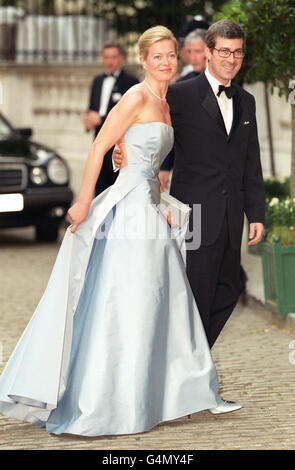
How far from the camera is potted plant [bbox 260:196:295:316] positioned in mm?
8344

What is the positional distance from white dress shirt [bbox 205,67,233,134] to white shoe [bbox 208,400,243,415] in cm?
137

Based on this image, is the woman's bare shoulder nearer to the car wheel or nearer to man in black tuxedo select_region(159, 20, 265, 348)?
man in black tuxedo select_region(159, 20, 265, 348)

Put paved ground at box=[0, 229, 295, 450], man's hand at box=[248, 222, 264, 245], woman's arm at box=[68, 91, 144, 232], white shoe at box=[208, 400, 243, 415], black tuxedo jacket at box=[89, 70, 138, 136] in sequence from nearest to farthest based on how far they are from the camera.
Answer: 1. paved ground at box=[0, 229, 295, 450]
2. woman's arm at box=[68, 91, 144, 232]
3. white shoe at box=[208, 400, 243, 415]
4. man's hand at box=[248, 222, 264, 245]
5. black tuxedo jacket at box=[89, 70, 138, 136]

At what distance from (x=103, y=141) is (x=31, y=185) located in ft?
25.2

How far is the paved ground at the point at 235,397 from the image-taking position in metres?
5.29

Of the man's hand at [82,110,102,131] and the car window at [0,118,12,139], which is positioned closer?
the man's hand at [82,110,102,131]

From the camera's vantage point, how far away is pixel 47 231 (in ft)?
45.4

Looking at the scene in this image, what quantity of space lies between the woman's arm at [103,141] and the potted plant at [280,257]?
3.01 meters

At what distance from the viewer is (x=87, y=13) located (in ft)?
62.6

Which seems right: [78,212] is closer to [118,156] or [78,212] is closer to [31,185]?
[118,156]

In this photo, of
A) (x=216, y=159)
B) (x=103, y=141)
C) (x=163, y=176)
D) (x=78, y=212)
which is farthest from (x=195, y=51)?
(x=78, y=212)

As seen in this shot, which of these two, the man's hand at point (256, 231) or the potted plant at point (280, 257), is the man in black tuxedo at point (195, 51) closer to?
the potted plant at point (280, 257)

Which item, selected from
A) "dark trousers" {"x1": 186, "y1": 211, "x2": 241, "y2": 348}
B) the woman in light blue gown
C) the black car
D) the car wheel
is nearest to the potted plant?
"dark trousers" {"x1": 186, "y1": 211, "x2": 241, "y2": 348}

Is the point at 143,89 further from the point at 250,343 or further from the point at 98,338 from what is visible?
the point at 250,343
